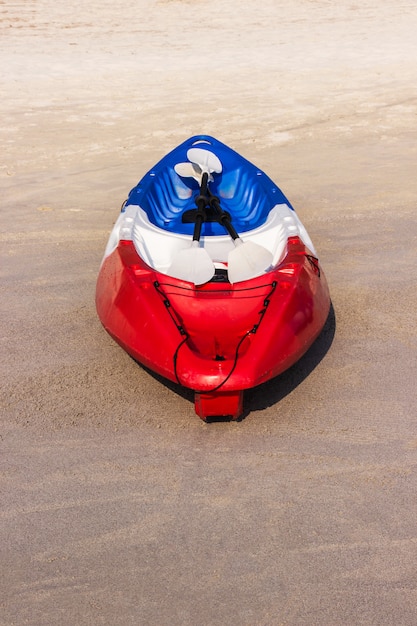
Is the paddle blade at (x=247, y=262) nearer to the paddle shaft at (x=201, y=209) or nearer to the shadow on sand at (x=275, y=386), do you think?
the paddle shaft at (x=201, y=209)

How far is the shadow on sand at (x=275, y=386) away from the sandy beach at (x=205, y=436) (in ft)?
0.06

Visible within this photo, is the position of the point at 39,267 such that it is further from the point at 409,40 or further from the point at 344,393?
the point at 409,40

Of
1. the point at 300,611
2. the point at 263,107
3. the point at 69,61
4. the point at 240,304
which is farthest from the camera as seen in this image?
the point at 69,61

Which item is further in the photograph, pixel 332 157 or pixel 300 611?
pixel 332 157

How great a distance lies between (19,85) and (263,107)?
503 cm

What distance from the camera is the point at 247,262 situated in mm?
5320

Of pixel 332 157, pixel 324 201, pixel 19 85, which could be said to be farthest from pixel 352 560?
pixel 19 85

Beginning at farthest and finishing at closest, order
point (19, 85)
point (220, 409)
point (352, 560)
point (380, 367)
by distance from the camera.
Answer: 1. point (19, 85)
2. point (380, 367)
3. point (220, 409)
4. point (352, 560)

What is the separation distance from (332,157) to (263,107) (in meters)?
3.06

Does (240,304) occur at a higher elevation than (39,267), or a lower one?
higher

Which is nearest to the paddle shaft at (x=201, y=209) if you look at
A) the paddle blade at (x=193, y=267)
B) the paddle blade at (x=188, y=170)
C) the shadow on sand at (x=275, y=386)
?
the paddle blade at (x=188, y=170)

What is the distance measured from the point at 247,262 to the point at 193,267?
0.42m

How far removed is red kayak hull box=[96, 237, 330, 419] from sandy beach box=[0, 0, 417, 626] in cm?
40

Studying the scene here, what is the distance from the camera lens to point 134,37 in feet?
61.9
